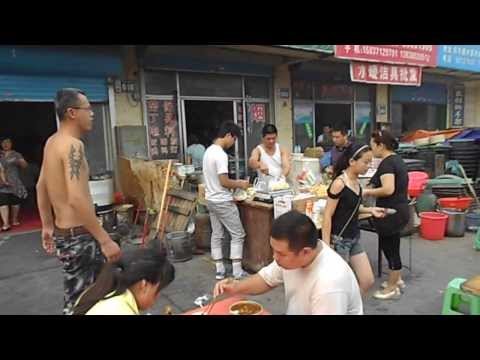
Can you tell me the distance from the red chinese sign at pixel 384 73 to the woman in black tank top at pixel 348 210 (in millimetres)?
5570

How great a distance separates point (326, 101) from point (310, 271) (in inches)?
365

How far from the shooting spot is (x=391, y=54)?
858 cm

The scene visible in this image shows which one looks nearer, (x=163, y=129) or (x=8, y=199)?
(x=8, y=199)

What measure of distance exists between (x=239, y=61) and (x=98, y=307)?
754cm

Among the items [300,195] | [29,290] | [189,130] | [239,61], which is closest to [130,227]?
[29,290]

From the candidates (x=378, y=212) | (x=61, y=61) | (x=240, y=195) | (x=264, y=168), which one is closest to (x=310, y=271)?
(x=378, y=212)

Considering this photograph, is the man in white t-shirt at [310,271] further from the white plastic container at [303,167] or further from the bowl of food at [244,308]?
the white plastic container at [303,167]

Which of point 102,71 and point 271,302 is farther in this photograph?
point 102,71

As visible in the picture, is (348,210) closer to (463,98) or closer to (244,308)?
(244,308)

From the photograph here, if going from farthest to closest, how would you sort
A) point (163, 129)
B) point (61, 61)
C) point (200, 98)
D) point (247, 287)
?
point (200, 98)
point (163, 129)
point (61, 61)
point (247, 287)

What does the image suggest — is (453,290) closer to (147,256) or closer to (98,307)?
(147,256)

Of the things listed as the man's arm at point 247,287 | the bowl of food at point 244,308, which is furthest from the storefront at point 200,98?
the bowl of food at point 244,308

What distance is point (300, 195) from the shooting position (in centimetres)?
421

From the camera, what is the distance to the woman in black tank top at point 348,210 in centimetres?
318
